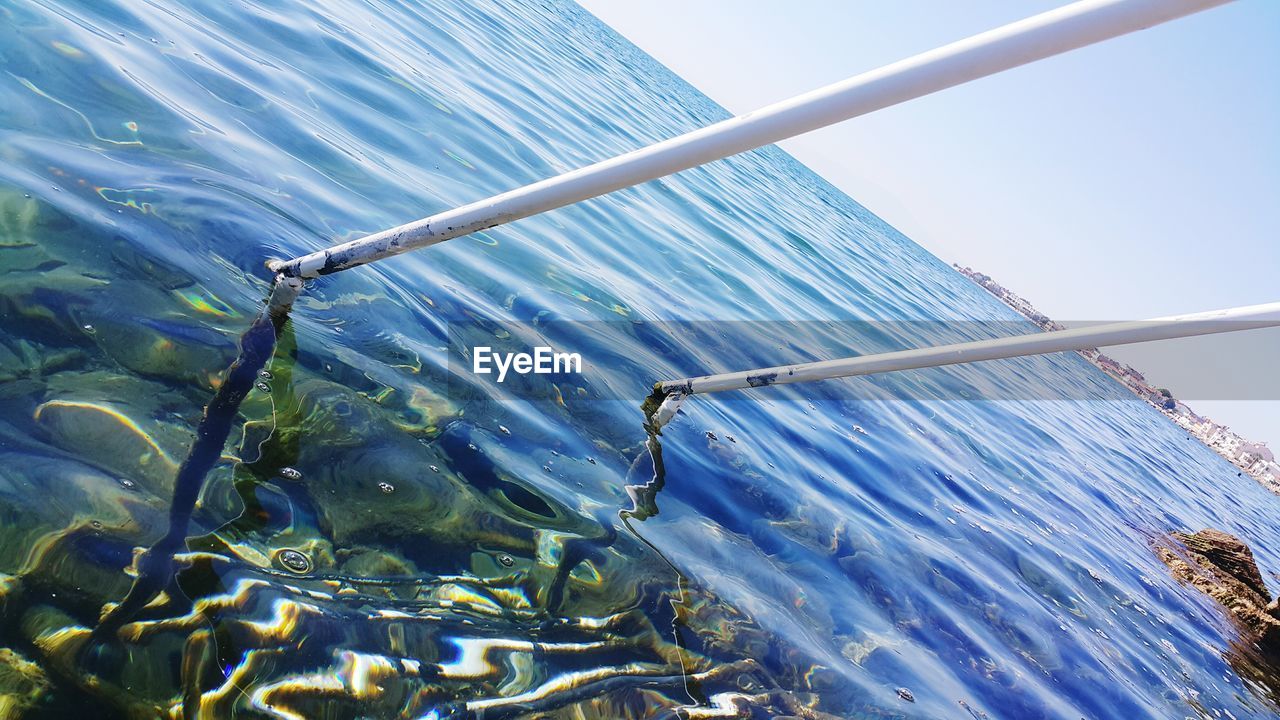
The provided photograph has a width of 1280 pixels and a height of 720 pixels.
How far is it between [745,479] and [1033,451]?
8.67 m

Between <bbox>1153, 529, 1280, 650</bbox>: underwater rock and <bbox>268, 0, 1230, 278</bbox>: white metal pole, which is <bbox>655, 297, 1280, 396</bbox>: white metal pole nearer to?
<bbox>268, 0, 1230, 278</bbox>: white metal pole

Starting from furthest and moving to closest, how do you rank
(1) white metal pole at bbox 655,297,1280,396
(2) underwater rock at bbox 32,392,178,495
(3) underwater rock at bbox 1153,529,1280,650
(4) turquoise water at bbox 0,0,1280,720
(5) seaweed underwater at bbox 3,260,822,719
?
(3) underwater rock at bbox 1153,529,1280,650 < (1) white metal pole at bbox 655,297,1280,396 < (2) underwater rock at bbox 32,392,178,495 < (4) turquoise water at bbox 0,0,1280,720 < (5) seaweed underwater at bbox 3,260,822,719

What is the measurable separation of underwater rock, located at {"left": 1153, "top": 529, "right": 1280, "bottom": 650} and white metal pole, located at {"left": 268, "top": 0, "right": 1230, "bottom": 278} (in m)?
8.49

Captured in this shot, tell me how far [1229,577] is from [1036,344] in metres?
8.82

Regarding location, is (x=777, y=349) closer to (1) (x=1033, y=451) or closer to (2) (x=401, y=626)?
(1) (x=1033, y=451)

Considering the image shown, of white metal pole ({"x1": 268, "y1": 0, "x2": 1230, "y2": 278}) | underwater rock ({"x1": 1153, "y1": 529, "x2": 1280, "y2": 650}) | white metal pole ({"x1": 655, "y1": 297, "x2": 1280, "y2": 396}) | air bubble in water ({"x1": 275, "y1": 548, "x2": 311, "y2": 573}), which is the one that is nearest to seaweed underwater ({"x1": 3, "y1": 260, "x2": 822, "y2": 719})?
air bubble in water ({"x1": 275, "y1": 548, "x2": 311, "y2": 573})

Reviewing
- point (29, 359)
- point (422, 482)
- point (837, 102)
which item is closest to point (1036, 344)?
point (837, 102)

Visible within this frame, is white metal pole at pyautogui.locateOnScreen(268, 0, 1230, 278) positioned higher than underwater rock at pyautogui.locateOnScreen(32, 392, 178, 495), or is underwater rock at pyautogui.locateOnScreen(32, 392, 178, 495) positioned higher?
white metal pole at pyautogui.locateOnScreen(268, 0, 1230, 278)

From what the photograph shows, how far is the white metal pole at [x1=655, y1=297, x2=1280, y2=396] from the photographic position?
8.85 ft

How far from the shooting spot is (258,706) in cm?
196

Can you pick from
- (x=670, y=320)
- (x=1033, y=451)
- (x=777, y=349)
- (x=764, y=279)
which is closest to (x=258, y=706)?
(x=670, y=320)

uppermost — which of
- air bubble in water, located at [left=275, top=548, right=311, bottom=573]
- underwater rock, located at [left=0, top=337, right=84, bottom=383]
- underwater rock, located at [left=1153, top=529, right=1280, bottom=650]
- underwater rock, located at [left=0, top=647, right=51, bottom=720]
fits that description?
underwater rock, located at [left=1153, top=529, right=1280, bottom=650]

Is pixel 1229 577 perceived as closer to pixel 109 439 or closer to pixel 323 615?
pixel 323 615

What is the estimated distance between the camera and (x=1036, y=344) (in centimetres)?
328
